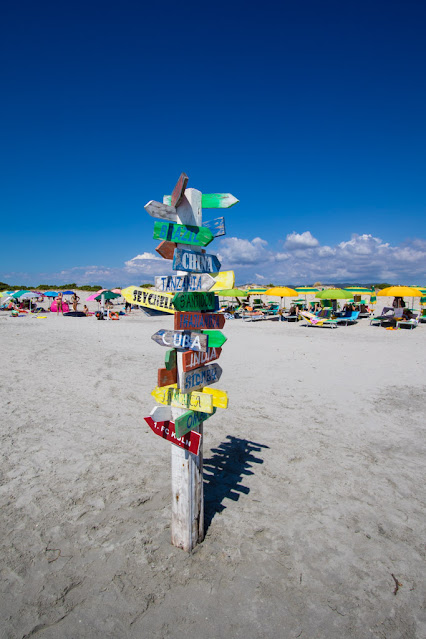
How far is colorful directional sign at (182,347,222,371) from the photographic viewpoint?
8.68ft

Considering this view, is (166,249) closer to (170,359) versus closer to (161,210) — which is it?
(161,210)

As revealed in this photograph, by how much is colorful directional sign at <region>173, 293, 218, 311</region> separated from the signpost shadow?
2015mm

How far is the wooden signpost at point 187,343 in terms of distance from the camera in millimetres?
2639

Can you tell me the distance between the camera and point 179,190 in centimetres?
261

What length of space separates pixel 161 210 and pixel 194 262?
47cm

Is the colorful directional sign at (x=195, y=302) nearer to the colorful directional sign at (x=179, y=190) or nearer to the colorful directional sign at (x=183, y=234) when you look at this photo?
the colorful directional sign at (x=183, y=234)

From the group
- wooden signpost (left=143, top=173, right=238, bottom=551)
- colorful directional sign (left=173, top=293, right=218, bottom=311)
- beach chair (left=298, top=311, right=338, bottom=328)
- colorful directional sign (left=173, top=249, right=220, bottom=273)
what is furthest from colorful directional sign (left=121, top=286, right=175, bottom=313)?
beach chair (left=298, top=311, right=338, bottom=328)

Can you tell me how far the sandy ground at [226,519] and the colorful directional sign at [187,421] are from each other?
108cm

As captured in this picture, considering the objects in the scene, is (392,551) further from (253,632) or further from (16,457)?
(16,457)

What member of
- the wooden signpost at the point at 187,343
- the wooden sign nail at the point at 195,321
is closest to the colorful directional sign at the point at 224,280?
the wooden signpost at the point at 187,343

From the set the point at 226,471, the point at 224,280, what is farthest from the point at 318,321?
the point at 224,280

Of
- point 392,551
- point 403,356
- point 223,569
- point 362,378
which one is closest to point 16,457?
point 223,569

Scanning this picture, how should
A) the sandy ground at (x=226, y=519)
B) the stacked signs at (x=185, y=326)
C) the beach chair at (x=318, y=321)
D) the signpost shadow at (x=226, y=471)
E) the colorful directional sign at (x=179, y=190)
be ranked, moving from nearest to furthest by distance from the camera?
the sandy ground at (x=226, y=519) → the colorful directional sign at (x=179, y=190) → the stacked signs at (x=185, y=326) → the signpost shadow at (x=226, y=471) → the beach chair at (x=318, y=321)

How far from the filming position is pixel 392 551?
9.53 feet
